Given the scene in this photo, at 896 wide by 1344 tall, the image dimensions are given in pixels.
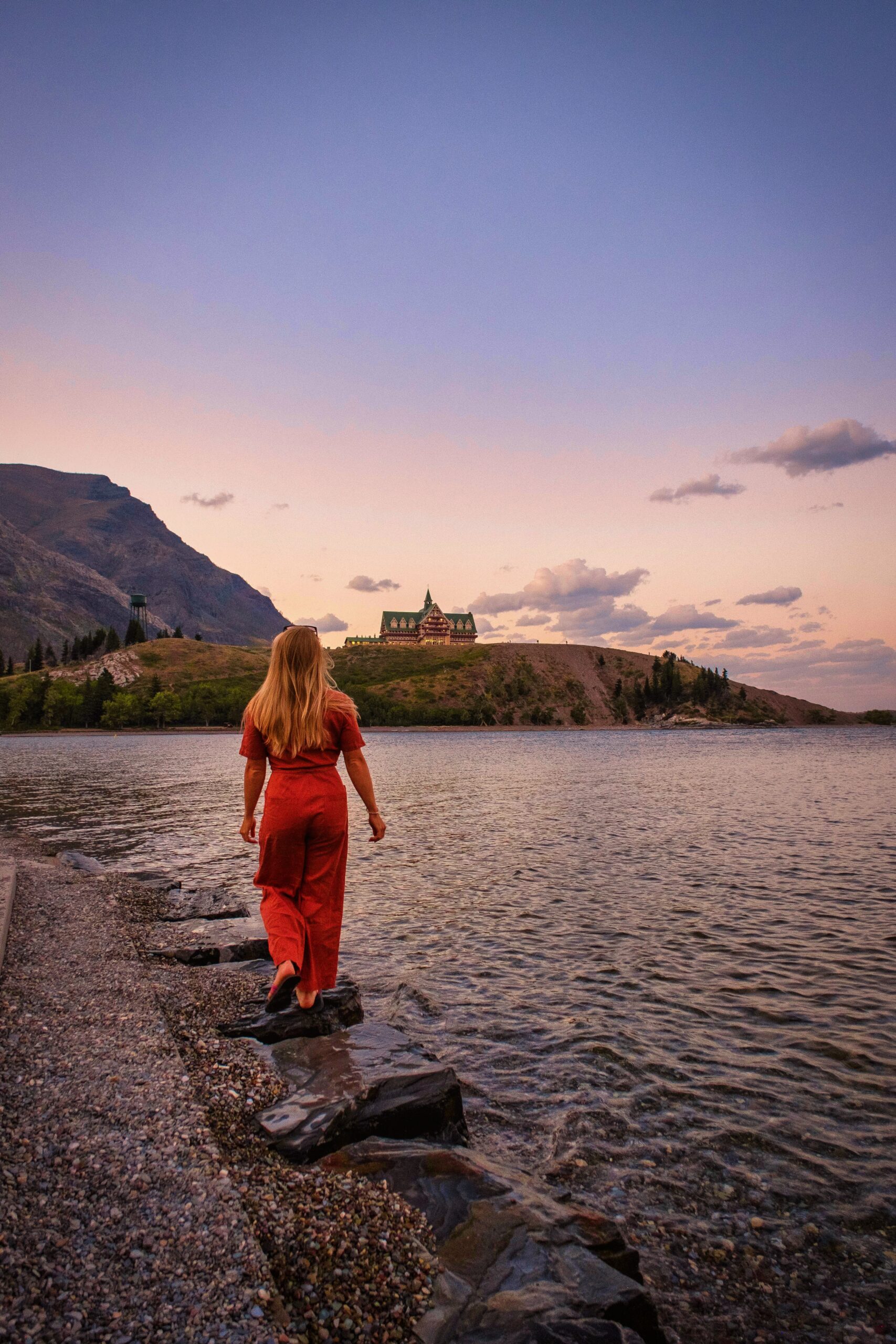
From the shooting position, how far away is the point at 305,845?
8.36 metres

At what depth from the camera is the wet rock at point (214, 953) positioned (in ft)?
40.7

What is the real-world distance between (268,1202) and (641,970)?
9168 mm

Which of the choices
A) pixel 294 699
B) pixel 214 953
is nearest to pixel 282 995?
pixel 294 699

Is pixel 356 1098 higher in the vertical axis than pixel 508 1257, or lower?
higher

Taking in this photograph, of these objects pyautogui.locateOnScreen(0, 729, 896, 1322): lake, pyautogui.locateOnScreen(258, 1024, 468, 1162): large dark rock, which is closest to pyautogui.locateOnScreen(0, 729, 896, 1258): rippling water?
pyautogui.locateOnScreen(0, 729, 896, 1322): lake

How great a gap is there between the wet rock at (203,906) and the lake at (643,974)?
1.86 m

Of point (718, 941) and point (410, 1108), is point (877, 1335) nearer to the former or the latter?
point (410, 1108)

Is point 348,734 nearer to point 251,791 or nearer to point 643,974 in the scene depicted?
point 251,791

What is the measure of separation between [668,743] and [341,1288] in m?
142

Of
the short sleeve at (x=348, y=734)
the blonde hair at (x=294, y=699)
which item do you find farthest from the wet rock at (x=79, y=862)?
the short sleeve at (x=348, y=734)

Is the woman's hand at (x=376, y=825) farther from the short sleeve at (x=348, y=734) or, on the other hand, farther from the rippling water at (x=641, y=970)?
the rippling water at (x=641, y=970)

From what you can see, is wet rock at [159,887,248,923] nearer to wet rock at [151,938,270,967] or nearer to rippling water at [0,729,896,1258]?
rippling water at [0,729,896,1258]

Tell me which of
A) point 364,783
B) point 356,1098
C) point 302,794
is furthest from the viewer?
point 364,783

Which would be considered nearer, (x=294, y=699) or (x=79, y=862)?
(x=294, y=699)
